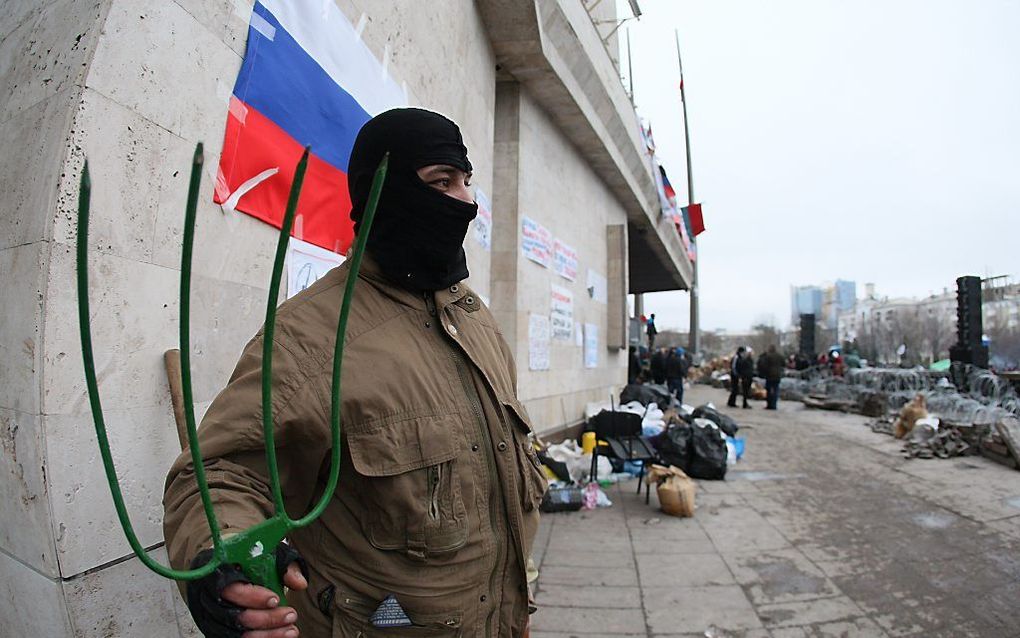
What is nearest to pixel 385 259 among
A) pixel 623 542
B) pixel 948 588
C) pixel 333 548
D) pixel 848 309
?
pixel 333 548

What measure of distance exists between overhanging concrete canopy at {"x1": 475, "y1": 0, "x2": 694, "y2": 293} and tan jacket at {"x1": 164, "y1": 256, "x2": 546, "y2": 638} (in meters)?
5.04

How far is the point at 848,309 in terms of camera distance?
325 feet

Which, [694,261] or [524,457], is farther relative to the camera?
[694,261]

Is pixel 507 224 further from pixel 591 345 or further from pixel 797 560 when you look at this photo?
pixel 797 560

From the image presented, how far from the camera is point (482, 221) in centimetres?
523

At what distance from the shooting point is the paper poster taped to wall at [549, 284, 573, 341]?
721 cm

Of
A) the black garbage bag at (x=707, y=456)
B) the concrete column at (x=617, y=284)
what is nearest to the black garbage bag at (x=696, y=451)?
the black garbage bag at (x=707, y=456)

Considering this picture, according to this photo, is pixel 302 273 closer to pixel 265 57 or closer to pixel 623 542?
pixel 265 57

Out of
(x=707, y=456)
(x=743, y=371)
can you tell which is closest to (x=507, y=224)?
(x=707, y=456)

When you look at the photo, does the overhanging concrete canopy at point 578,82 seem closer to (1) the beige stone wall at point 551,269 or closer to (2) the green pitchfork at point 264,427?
(1) the beige stone wall at point 551,269

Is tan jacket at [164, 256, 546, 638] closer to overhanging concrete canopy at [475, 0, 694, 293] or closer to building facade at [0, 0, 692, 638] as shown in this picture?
building facade at [0, 0, 692, 638]

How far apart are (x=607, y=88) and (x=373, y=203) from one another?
26.0 ft

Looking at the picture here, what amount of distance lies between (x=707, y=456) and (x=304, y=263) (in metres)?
5.20

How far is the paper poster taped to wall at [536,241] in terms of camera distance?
6301 millimetres
